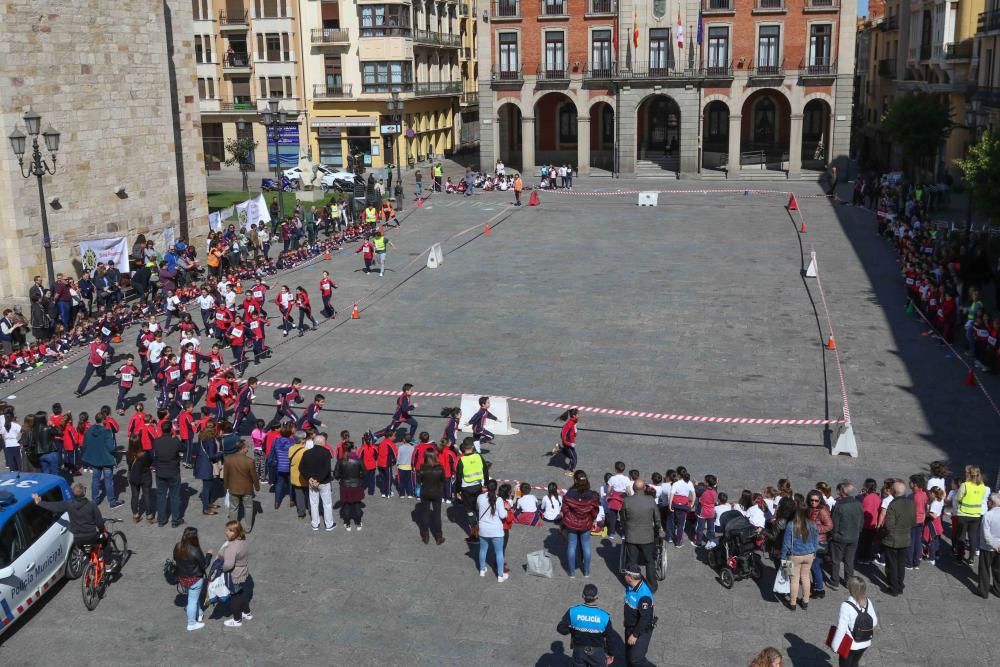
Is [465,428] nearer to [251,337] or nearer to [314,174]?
[251,337]

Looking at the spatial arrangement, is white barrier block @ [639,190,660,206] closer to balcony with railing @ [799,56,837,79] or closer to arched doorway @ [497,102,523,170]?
balcony with railing @ [799,56,837,79]

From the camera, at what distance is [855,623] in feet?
34.2

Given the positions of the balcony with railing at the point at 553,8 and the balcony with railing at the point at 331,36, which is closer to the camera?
the balcony with railing at the point at 553,8

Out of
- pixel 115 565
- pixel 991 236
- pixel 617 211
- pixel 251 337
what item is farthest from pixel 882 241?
pixel 115 565

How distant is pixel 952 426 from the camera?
63.5ft

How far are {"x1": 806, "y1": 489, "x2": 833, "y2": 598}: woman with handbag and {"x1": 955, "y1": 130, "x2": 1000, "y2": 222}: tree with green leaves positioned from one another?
68.8 ft

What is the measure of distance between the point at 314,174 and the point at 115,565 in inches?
1844

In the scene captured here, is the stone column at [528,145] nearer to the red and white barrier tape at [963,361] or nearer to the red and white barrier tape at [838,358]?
the red and white barrier tape at [838,358]

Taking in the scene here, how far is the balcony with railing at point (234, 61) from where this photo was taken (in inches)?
2576

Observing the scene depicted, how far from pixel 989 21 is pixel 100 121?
37.1 metres

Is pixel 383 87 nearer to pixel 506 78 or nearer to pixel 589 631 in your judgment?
pixel 506 78

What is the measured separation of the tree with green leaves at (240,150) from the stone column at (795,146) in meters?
31.3

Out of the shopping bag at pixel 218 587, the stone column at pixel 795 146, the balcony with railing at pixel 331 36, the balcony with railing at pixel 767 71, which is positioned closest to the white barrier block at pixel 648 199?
the stone column at pixel 795 146

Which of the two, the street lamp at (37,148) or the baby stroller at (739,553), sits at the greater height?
the street lamp at (37,148)
